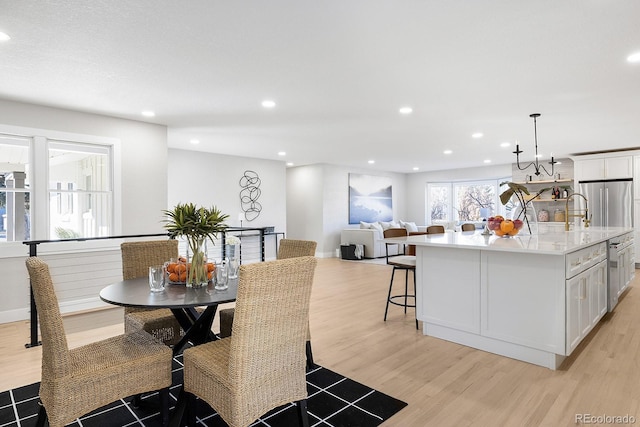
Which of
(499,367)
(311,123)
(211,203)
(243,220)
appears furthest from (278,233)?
(499,367)

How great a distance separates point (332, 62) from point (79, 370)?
8.49 feet

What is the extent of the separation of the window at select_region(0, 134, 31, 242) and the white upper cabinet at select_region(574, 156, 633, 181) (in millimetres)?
9195

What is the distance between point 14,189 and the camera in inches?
157

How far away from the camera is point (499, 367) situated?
273 centimetres

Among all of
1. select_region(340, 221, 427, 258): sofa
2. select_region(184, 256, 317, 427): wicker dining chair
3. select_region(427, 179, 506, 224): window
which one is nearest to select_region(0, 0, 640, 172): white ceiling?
select_region(184, 256, 317, 427): wicker dining chair

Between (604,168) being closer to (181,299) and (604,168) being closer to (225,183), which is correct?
(225,183)

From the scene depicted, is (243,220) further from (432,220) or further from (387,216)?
(432,220)

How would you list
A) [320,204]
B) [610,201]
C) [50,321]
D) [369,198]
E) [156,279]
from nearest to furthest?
[50,321] → [156,279] → [610,201] → [320,204] → [369,198]

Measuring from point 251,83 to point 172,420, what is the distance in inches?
107

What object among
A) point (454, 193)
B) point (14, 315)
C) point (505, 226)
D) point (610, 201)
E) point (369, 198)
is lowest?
point (14, 315)

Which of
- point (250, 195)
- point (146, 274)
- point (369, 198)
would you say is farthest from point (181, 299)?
point (369, 198)

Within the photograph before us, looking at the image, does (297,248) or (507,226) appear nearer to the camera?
(297,248)

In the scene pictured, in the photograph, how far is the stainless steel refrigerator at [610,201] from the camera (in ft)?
22.4

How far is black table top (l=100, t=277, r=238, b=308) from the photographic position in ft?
5.99
